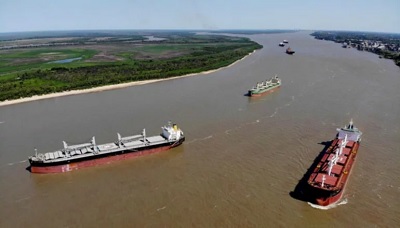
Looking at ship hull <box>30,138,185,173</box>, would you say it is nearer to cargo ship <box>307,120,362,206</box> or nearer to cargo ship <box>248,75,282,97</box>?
cargo ship <box>307,120,362,206</box>

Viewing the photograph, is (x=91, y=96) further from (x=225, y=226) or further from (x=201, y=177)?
(x=225, y=226)

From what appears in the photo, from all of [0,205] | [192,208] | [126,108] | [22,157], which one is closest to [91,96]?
[126,108]

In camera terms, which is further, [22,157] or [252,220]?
[22,157]

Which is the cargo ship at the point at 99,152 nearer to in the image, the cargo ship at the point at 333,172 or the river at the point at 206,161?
the river at the point at 206,161

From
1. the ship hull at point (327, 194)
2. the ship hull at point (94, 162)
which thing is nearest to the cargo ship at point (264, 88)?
the ship hull at point (94, 162)

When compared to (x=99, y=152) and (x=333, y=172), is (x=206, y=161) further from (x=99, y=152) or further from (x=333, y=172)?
(x=333, y=172)

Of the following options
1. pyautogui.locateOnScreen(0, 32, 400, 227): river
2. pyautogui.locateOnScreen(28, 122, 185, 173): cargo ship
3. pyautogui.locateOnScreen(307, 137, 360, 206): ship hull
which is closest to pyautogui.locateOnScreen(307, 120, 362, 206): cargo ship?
pyautogui.locateOnScreen(307, 137, 360, 206): ship hull

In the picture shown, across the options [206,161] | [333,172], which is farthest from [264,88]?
[333,172]
